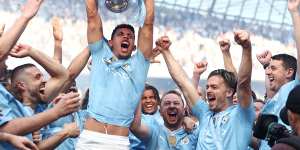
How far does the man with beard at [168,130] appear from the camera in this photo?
233 inches

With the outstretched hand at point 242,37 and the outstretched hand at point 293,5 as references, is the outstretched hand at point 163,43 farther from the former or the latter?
the outstretched hand at point 242,37

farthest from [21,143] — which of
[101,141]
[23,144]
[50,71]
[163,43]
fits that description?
[163,43]

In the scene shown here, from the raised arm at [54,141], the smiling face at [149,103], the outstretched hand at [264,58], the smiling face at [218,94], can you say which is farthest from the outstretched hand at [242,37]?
the outstretched hand at [264,58]

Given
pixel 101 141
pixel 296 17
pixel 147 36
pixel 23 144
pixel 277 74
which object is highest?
pixel 296 17

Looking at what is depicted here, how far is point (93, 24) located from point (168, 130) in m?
1.23

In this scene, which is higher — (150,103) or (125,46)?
(125,46)

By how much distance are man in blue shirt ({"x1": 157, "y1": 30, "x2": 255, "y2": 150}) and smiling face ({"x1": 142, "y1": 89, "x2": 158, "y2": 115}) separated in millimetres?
789

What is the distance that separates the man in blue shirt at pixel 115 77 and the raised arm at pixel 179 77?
50 centimetres

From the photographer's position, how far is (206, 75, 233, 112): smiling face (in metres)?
5.62

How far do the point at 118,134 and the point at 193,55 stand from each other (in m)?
28.4

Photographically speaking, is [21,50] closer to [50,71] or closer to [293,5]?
[50,71]

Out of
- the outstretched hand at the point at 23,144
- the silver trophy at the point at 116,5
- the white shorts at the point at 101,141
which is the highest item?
the silver trophy at the point at 116,5

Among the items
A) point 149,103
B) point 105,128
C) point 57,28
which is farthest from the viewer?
point 149,103

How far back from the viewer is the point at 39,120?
453 centimetres
